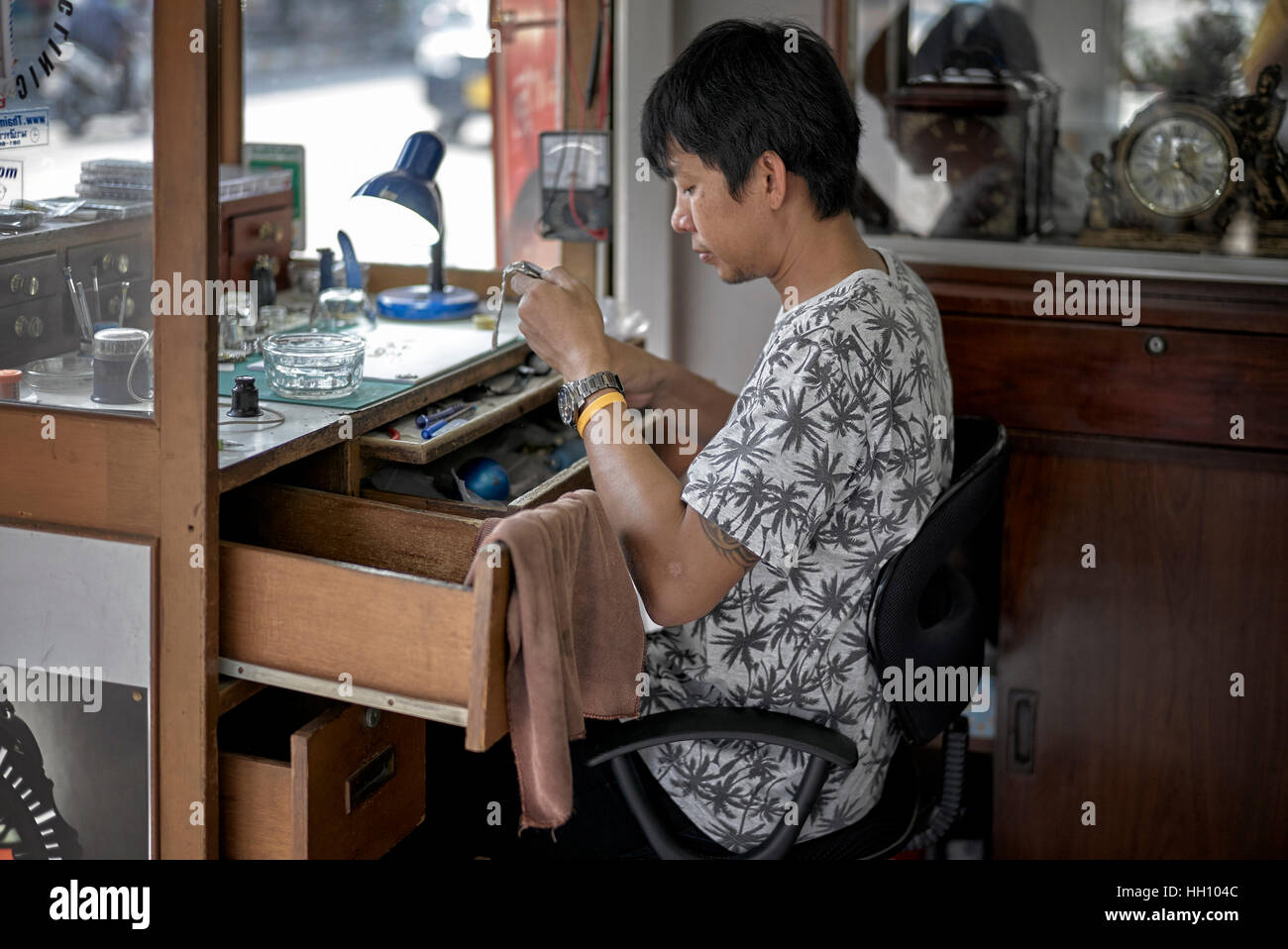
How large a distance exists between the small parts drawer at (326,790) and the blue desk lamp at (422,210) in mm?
925

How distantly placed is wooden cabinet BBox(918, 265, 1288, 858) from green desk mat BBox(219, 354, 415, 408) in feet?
3.39

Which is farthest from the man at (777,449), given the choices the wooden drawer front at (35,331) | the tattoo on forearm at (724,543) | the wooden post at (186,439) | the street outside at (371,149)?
the street outside at (371,149)

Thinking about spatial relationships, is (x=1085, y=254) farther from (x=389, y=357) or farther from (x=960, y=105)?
(x=389, y=357)

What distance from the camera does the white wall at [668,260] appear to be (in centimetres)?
288

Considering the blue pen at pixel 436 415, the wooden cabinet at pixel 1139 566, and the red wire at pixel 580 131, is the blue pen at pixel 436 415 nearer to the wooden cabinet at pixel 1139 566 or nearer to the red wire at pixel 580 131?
the red wire at pixel 580 131

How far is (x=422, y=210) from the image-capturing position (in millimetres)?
2398

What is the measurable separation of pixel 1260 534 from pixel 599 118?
150 cm

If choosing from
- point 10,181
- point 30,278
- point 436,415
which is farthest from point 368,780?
point 10,181

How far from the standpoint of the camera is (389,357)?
7.67ft

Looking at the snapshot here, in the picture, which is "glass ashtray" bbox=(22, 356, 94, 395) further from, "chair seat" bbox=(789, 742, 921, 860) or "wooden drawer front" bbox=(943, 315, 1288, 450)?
"wooden drawer front" bbox=(943, 315, 1288, 450)

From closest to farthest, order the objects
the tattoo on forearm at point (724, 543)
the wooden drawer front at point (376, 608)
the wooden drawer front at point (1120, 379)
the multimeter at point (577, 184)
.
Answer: the wooden drawer front at point (376, 608), the tattoo on forearm at point (724, 543), the wooden drawer front at point (1120, 379), the multimeter at point (577, 184)

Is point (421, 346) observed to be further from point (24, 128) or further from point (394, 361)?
point (24, 128)

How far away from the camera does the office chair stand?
1687mm
